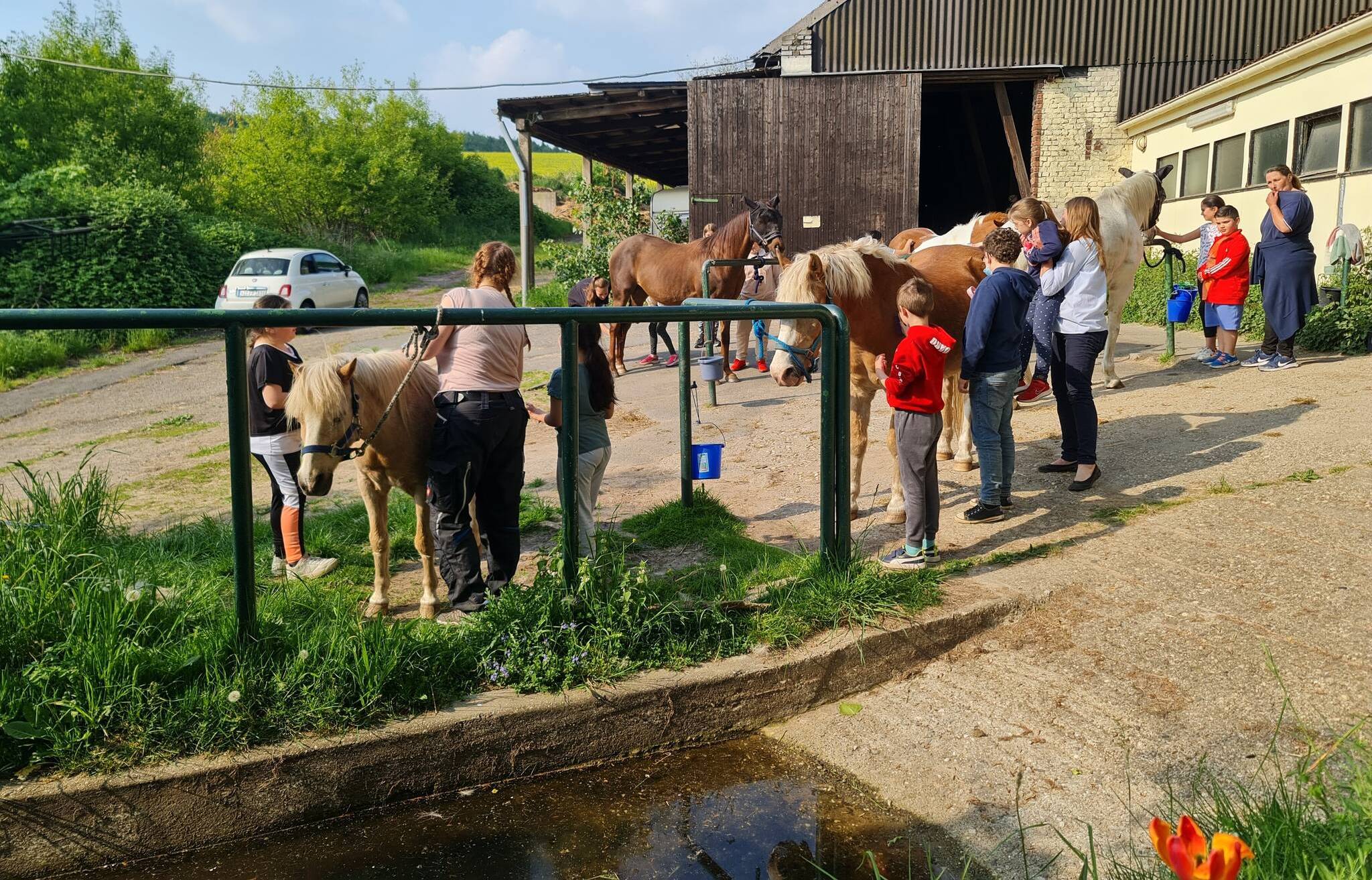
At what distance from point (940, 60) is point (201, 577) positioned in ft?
64.0

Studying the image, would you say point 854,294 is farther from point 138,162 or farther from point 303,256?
A: point 138,162

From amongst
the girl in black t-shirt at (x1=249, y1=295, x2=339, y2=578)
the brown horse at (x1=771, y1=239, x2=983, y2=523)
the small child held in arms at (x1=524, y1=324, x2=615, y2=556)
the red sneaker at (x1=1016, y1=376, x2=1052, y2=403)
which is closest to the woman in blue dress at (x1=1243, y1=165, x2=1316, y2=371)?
the red sneaker at (x1=1016, y1=376, x2=1052, y2=403)

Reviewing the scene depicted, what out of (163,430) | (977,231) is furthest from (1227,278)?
(163,430)

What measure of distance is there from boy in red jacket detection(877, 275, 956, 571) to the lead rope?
82.9 inches

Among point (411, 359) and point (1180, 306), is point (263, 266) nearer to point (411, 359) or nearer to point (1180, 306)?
point (1180, 306)

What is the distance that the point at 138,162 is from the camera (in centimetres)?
3312

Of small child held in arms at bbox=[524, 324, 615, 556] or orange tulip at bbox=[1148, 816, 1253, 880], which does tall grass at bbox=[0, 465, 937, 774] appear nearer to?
small child held in arms at bbox=[524, 324, 615, 556]

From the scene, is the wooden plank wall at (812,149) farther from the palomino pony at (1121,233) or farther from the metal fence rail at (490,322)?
the metal fence rail at (490,322)

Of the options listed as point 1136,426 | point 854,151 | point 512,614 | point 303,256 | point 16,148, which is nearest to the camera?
point 512,614

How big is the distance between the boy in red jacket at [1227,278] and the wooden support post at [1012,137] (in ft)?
34.3

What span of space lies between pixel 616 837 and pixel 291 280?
20746 millimetres

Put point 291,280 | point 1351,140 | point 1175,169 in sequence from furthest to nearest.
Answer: point 291,280
point 1175,169
point 1351,140

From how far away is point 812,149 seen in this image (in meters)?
19.1

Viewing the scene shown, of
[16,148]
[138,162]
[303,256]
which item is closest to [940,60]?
[303,256]
